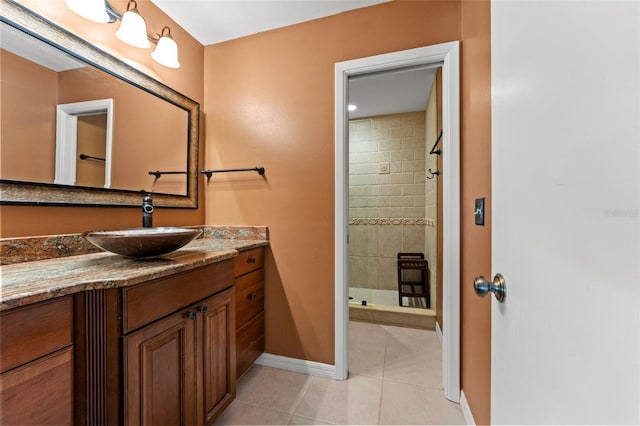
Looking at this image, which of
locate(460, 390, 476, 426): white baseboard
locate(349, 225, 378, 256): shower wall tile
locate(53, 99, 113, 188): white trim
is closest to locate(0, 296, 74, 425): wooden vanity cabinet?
locate(53, 99, 113, 188): white trim

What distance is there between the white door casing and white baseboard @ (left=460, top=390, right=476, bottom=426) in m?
0.86

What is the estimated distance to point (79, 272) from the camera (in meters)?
0.86

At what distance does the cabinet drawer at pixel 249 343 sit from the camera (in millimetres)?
1525

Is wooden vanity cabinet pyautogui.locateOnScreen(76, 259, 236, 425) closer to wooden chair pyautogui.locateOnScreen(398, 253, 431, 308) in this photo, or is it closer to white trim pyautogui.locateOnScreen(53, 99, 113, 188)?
white trim pyautogui.locateOnScreen(53, 99, 113, 188)

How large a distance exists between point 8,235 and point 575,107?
1.79 meters

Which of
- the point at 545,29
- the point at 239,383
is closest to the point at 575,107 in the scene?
the point at 545,29

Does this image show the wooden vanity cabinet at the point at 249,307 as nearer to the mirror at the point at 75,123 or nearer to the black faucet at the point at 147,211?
the black faucet at the point at 147,211

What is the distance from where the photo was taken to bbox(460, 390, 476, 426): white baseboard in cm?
125

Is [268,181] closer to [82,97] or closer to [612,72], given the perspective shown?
[82,97]

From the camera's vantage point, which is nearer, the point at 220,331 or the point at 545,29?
the point at 545,29

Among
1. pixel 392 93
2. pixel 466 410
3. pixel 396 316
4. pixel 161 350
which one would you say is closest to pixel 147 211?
pixel 161 350

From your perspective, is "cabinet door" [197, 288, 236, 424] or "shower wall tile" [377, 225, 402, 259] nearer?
"cabinet door" [197, 288, 236, 424]

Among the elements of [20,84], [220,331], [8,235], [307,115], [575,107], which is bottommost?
[220,331]

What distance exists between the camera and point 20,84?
1045 mm
